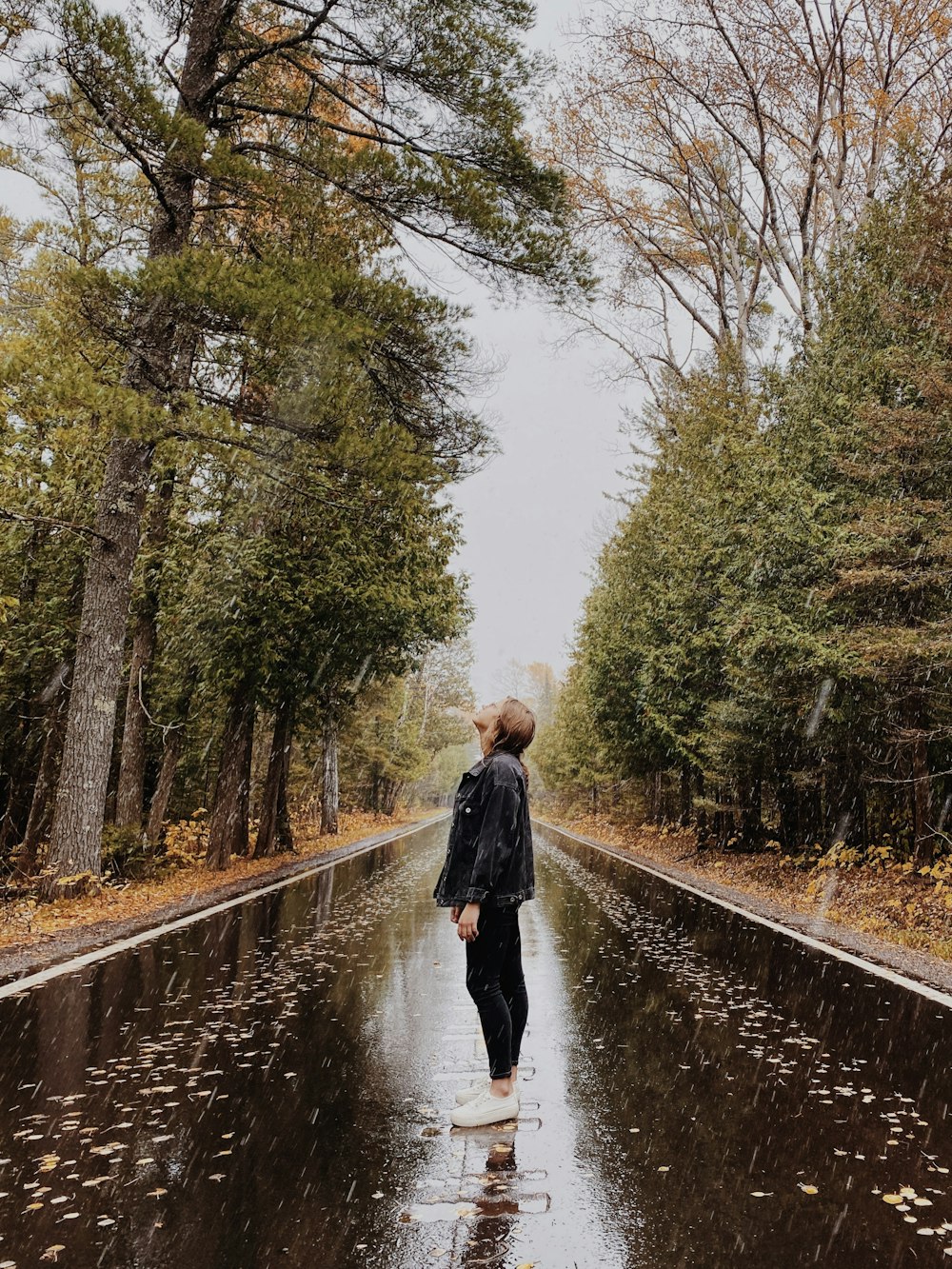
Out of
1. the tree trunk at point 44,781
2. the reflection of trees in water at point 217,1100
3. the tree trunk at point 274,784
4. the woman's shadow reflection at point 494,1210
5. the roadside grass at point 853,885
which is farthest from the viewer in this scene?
the tree trunk at point 274,784

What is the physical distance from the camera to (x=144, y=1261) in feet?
9.48

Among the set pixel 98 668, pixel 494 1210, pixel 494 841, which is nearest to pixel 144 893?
pixel 98 668

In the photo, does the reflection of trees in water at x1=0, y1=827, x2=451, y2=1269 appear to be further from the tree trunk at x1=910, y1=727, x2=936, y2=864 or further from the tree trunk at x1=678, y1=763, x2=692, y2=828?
the tree trunk at x1=678, y1=763, x2=692, y2=828

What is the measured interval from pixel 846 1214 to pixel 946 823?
13.4 m

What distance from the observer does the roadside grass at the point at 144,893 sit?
9.28m

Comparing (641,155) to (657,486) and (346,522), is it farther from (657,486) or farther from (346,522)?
(346,522)

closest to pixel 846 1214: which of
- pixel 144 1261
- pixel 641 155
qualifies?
pixel 144 1261

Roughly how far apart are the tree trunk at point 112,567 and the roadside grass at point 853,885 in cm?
950

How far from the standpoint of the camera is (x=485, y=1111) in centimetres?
413

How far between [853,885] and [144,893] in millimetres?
10298

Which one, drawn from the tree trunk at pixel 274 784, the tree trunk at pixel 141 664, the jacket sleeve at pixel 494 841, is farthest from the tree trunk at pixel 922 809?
the tree trunk at pixel 141 664

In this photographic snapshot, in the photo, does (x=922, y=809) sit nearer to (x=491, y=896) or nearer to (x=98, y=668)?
(x=491, y=896)

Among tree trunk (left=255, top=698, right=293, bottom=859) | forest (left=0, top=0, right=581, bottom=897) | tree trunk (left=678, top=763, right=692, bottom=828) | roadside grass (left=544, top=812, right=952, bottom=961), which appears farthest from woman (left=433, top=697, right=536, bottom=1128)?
tree trunk (left=678, top=763, right=692, bottom=828)

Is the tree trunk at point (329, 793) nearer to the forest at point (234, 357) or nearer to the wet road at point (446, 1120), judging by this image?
the forest at point (234, 357)
